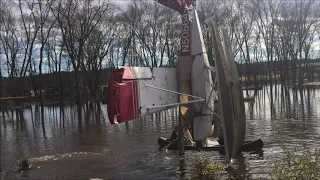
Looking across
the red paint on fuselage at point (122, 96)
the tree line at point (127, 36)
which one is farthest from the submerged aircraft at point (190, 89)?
the tree line at point (127, 36)

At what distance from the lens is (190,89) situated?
502 inches

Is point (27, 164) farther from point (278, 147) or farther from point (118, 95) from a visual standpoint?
point (278, 147)

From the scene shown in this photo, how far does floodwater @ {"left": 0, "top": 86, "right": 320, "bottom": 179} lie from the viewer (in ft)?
41.0

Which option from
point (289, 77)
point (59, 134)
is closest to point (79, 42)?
point (59, 134)

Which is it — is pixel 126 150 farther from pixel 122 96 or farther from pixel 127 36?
pixel 127 36

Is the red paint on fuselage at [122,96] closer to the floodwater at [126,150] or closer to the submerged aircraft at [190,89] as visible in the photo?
the submerged aircraft at [190,89]

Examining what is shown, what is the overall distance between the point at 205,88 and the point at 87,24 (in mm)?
48299

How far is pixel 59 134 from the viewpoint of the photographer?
23.1 metres

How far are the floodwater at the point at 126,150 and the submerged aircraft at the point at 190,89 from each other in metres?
1.51

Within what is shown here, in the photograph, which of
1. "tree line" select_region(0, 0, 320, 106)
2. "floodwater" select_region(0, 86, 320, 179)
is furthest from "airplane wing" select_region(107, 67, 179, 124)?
"tree line" select_region(0, 0, 320, 106)

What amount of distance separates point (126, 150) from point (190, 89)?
529 centimetres

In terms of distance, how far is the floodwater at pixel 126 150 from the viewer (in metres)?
12.5

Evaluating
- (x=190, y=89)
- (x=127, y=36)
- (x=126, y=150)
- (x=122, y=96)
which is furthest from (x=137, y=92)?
(x=127, y=36)

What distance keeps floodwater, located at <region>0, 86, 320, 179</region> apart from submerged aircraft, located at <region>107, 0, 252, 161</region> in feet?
4.94
